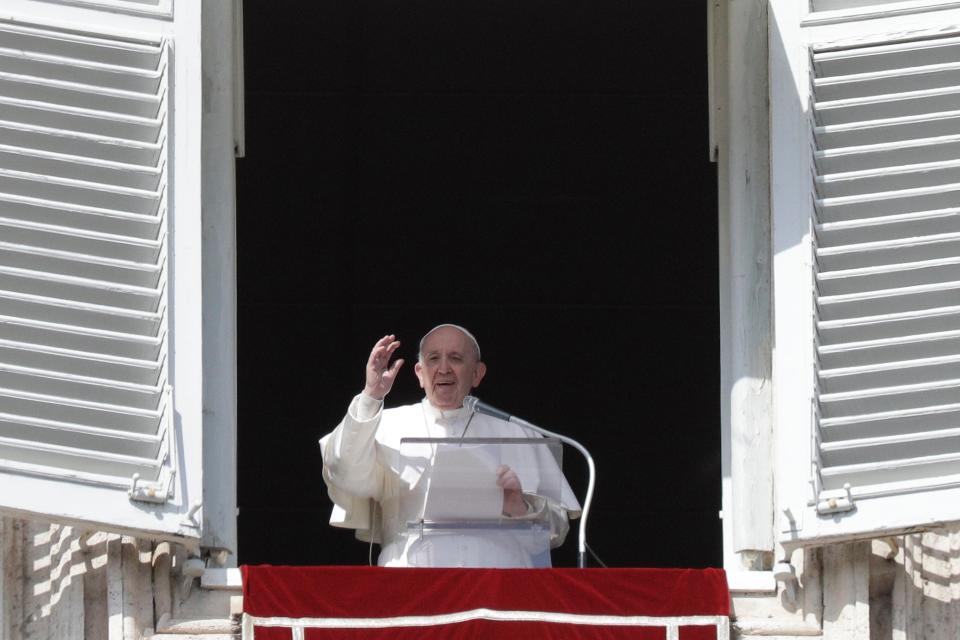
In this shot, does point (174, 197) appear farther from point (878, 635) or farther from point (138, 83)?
point (878, 635)

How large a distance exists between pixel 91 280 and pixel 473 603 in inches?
42.9

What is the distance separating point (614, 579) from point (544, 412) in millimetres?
4687

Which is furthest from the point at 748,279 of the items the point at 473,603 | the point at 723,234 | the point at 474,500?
the point at 473,603

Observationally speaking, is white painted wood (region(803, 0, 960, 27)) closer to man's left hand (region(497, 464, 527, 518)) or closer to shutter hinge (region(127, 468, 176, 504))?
man's left hand (region(497, 464, 527, 518))

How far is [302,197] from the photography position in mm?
9070

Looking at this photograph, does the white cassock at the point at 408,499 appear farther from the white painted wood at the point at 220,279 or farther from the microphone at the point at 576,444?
the white painted wood at the point at 220,279

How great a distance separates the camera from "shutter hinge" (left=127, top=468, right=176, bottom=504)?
4.88 m

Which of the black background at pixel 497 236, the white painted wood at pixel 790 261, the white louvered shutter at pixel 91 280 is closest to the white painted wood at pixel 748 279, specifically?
the white painted wood at pixel 790 261

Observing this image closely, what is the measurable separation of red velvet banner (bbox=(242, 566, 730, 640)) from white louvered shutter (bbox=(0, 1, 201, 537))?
27 cm

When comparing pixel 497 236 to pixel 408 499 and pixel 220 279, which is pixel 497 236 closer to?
pixel 408 499

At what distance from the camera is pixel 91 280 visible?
16.6ft

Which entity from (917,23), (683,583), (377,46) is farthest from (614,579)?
(377,46)

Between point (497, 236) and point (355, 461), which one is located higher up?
point (497, 236)

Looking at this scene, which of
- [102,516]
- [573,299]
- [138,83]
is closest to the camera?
[102,516]
